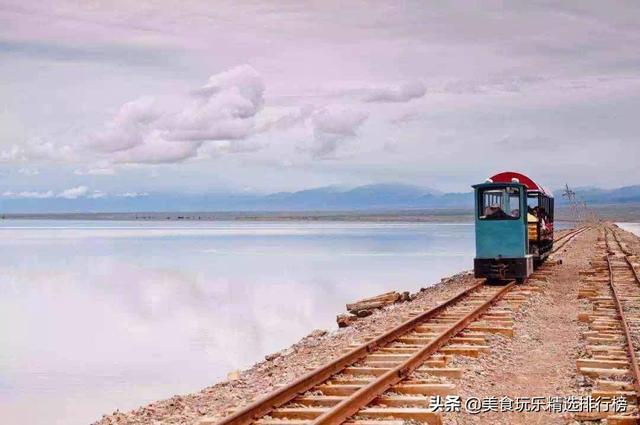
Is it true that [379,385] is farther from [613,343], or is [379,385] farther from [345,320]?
[345,320]

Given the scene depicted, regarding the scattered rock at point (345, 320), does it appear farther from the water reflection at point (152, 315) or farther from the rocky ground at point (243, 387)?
the rocky ground at point (243, 387)

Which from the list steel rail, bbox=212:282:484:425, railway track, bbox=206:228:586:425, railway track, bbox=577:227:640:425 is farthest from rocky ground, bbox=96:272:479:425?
railway track, bbox=577:227:640:425

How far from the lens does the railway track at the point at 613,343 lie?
32.3ft

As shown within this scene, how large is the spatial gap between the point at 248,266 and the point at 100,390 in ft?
110

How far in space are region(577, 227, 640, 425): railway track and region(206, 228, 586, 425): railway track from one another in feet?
5.14

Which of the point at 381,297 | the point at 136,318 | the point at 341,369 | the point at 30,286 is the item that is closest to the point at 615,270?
the point at 381,297

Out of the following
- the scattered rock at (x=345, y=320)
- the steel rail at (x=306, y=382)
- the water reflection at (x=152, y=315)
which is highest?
the steel rail at (x=306, y=382)

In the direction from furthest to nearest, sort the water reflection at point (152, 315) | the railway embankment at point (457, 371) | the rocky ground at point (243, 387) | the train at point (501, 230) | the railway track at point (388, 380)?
1. the train at point (501, 230)
2. the water reflection at point (152, 315)
3. the rocky ground at point (243, 387)
4. the railway embankment at point (457, 371)
5. the railway track at point (388, 380)

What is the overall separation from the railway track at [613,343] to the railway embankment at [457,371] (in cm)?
22

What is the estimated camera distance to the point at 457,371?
11.2 metres

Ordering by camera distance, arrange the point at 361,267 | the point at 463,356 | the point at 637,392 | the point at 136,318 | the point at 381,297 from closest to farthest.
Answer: the point at 637,392 → the point at 463,356 → the point at 381,297 → the point at 136,318 → the point at 361,267

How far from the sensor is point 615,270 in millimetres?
29766

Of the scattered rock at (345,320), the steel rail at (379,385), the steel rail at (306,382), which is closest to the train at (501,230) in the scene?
the scattered rock at (345,320)

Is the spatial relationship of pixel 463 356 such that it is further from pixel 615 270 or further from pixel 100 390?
pixel 615 270
